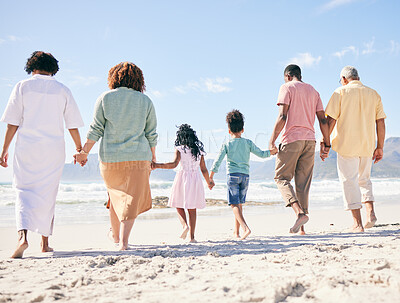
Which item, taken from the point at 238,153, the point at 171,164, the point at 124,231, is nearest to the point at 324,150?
the point at 238,153

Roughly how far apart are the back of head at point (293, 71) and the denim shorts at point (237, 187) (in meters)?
1.58

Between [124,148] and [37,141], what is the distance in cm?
87

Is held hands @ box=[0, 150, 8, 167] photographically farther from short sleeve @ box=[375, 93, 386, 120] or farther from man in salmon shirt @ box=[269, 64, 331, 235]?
short sleeve @ box=[375, 93, 386, 120]

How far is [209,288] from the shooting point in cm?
206

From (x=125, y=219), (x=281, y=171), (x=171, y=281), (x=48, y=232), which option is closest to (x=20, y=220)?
(x=48, y=232)

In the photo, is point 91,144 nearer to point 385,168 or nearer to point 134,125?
Result: point 134,125

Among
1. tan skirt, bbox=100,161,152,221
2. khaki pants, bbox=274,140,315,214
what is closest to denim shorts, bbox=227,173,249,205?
khaki pants, bbox=274,140,315,214

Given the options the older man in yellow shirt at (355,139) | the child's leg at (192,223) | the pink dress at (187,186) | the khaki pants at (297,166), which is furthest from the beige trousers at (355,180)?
the child's leg at (192,223)

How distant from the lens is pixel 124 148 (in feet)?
11.9

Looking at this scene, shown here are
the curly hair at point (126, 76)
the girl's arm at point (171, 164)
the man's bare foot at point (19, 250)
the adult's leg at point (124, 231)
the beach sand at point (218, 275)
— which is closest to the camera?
the beach sand at point (218, 275)

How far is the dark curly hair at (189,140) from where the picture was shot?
491cm

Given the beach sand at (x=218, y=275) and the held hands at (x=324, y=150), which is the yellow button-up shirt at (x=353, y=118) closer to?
the held hands at (x=324, y=150)

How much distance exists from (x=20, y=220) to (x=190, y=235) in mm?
2081

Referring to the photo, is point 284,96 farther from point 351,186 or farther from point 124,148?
point 124,148
